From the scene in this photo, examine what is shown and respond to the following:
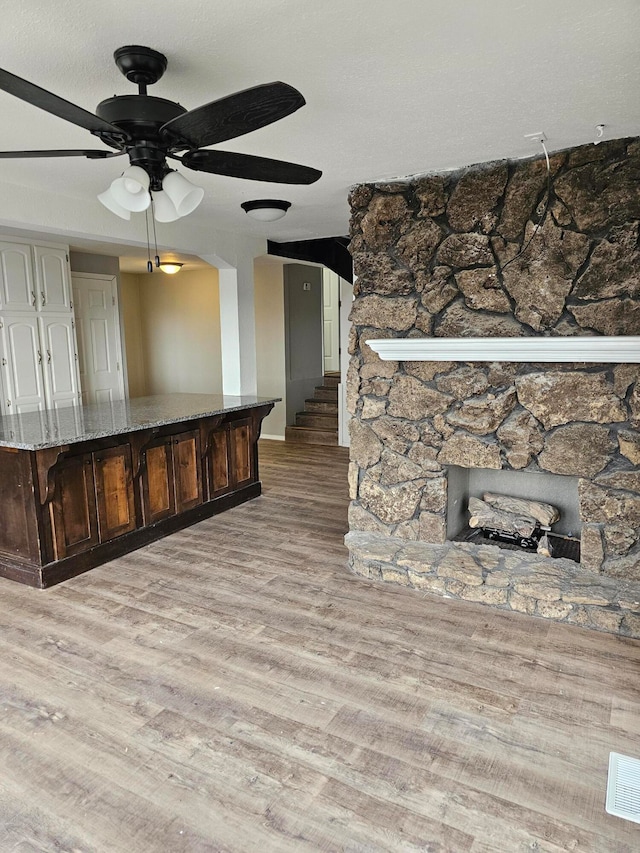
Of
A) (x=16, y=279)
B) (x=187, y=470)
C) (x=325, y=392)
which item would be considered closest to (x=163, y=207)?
(x=187, y=470)

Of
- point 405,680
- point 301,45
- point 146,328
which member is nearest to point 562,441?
point 405,680

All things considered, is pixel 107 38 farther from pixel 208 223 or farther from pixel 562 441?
pixel 208 223

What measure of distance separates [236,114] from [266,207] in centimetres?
233

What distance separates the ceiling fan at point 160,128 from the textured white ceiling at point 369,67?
0.18 metres

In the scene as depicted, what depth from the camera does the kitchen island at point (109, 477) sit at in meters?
3.23

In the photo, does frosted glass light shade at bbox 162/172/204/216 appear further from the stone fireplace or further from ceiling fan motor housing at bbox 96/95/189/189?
the stone fireplace

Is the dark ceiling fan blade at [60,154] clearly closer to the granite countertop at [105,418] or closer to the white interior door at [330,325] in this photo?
the granite countertop at [105,418]

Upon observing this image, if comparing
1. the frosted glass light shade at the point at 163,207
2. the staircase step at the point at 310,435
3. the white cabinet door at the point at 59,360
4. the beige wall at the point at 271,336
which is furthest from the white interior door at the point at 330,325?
the frosted glass light shade at the point at 163,207

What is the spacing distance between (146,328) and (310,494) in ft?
15.9

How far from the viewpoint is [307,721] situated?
213cm

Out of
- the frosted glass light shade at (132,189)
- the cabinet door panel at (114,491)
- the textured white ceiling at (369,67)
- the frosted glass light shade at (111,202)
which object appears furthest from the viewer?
the cabinet door panel at (114,491)

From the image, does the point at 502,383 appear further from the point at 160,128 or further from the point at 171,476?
the point at 171,476

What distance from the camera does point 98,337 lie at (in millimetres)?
6152

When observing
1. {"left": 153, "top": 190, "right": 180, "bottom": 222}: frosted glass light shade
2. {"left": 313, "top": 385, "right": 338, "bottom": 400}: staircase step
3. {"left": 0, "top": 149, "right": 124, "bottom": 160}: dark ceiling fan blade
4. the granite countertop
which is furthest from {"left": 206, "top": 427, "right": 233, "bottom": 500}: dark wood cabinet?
{"left": 313, "top": 385, "right": 338, "bottom": 400}: staircase step
